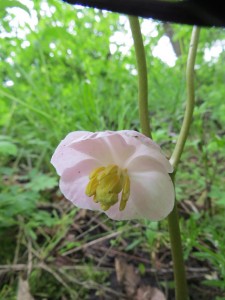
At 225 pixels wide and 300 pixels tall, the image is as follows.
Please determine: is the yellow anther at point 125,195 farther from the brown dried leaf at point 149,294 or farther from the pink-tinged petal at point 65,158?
the brown dried leaf at point 149,294

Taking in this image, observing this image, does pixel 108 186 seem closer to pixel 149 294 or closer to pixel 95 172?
pixel 95 172

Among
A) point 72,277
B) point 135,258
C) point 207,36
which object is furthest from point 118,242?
point 207,36

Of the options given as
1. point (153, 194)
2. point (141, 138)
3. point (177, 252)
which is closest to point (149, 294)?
point (177, 252)

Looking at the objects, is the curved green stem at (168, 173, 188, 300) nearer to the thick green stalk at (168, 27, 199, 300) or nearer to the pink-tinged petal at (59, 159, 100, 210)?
the thick green stalk at (168, 27, 199, 300)

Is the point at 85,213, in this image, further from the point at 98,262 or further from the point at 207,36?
the point at 207,36

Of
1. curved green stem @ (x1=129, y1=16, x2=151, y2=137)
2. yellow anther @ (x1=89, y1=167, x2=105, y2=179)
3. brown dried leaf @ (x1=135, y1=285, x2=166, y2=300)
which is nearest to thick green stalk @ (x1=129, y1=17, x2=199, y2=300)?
curved green stem @ (x1=129, y1=16, x2=151, y2=137)

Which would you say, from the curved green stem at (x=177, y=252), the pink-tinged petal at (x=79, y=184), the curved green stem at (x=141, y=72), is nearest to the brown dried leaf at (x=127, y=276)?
the curved green stem at (x=177, y=252)
